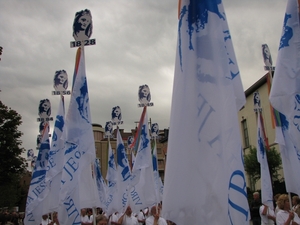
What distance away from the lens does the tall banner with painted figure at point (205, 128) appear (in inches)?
147

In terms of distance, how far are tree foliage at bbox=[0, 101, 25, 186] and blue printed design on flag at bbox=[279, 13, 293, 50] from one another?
23.9 metres

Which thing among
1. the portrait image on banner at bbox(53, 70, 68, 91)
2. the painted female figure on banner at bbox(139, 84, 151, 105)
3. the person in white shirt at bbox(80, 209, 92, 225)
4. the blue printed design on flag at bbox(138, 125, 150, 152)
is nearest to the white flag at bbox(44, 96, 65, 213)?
the portrait image on banner at bbox(53, 70, 68, 91)

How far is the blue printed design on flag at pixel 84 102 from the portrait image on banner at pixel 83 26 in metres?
1.07

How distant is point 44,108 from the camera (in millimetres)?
13203

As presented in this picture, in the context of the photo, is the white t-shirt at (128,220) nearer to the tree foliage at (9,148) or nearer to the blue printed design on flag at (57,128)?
the blue printed design on flag at (57,128)

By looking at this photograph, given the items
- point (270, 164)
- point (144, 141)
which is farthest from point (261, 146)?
point (270, 164)

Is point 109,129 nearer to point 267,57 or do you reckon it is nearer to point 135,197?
point 135,197

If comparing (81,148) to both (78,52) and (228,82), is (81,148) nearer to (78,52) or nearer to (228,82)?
(78,52)

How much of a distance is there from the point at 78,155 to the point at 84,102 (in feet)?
4.02

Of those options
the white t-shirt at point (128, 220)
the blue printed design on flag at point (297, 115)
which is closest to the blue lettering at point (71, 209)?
the white t-shirt at point (128, 220)

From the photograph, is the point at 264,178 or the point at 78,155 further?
the point at 264,178

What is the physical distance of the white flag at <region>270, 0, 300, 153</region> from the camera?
5.90 meters

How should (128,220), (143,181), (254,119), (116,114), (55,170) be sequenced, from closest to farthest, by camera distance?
(55,170) < (128,220) < (143,181) < (116,114) < (254,119)

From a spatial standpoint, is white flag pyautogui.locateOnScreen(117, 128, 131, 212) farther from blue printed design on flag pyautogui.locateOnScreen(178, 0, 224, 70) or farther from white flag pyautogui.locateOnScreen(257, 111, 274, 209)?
blue printed design on flag pyautogui.locateOnScreen(178, 0, 224, 70)
